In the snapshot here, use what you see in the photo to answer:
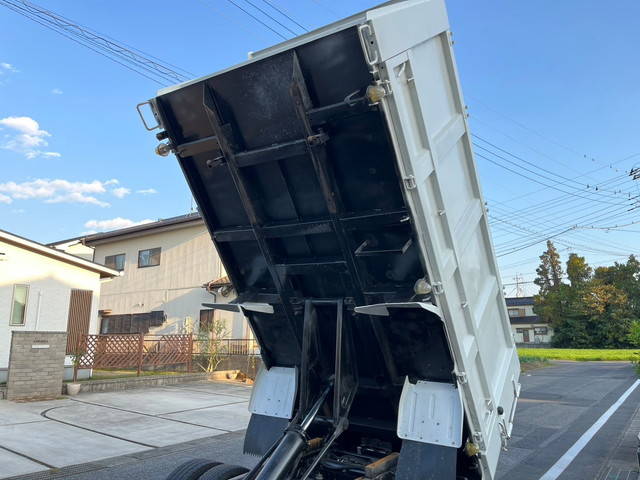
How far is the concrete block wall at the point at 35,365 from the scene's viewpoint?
9.75 meters

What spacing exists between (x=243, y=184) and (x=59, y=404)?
355 inches

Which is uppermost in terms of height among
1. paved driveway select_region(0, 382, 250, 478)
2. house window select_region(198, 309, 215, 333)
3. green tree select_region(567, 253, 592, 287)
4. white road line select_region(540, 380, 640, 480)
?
green tree select_region(567, 253, 592, 287)

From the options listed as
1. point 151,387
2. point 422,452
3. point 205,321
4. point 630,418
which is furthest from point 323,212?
point 205,321

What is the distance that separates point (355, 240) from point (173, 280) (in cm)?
1762

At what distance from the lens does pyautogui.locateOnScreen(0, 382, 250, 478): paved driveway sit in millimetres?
5781

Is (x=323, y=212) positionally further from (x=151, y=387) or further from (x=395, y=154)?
(x=151, y=387)

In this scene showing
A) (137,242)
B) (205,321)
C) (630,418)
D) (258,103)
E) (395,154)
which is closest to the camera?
(395,154)

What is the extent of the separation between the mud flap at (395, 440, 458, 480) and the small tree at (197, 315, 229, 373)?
1362 cm

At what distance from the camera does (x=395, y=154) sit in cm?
247

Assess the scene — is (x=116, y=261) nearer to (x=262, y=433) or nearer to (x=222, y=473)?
(x=262, y=433)

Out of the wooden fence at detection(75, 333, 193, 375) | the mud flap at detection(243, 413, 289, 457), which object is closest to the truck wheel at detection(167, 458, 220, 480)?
the mud flap at detection(243, 413, 289, 457)

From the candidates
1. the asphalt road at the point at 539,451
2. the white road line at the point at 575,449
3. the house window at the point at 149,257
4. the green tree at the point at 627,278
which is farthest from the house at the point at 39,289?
the green tree at the point at 627,278

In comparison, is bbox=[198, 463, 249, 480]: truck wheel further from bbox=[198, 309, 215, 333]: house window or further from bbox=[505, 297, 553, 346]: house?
bbox=[505, 297, 553, 346]: house

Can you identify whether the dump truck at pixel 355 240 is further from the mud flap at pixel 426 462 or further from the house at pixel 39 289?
the house at pixel 39 289
